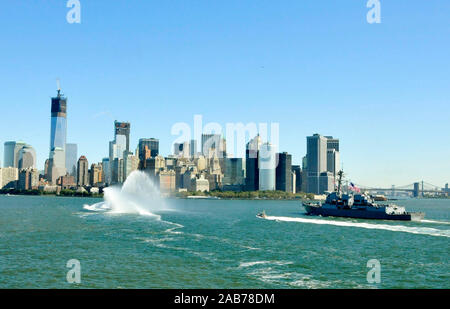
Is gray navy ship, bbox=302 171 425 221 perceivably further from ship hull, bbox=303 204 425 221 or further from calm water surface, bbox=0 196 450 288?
calm water surface, bbox=0 196 450 288

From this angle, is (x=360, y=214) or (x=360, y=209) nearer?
(x=360, y=214)

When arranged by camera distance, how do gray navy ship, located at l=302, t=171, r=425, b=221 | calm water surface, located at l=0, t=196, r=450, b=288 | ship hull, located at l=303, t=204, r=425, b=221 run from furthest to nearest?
gray navy ship, located at l=302, t=171, r=425, b=221, ship hull, located at l=303, t=204, r=425, b=221, calm water surface, located at l=0, t=196, r=450, b=288

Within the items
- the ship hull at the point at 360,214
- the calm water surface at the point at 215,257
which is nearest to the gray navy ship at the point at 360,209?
the ship hull at the point at 360,214

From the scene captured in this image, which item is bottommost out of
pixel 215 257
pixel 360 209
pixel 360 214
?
pixel 360 214

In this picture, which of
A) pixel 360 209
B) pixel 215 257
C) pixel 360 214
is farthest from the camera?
pixel 360 209

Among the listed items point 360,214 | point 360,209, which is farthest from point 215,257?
point 360,209

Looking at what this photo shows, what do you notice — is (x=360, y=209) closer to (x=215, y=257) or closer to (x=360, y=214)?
(x=360, y=214)

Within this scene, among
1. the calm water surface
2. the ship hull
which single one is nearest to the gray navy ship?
the ship hull
